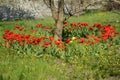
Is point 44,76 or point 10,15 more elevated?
point 44,76

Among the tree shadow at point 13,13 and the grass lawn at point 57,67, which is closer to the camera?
the grass lawn at point 57,67

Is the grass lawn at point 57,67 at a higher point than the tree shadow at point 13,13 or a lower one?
higher

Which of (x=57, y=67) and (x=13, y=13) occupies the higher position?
(x=57, y=67)

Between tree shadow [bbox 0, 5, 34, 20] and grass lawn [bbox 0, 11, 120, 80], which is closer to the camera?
grass lawn [bbox 0, 11, 120, 80]

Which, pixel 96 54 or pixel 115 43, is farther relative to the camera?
pixel 115 43

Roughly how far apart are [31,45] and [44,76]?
2.87 m

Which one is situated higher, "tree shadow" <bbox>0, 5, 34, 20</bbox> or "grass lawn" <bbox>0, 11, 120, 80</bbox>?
"grass lawn" <bbox>0, 11, 120, 80</bbox>

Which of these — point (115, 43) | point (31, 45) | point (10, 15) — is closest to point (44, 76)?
point (31, 45)

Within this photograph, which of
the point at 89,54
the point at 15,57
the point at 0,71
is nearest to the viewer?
the point at 0,71

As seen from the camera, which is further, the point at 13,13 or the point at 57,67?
the point at 13,13

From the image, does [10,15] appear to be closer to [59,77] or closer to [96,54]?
[96,54]

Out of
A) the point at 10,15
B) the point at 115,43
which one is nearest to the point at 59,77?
the point at 115,43

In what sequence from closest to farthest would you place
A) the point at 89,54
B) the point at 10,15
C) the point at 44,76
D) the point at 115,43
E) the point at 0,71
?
1. the point at 44,76
2. the point at 0,71
3. the point at 89,54
4. the point at 115,43
5. the point at 10,15

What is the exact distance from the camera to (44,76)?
23.2 feet
